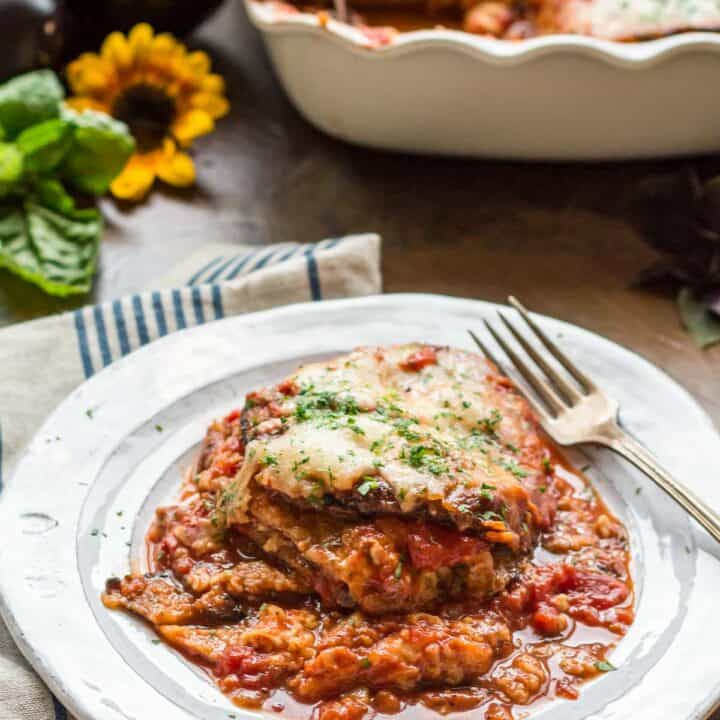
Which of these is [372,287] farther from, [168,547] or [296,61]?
[168,547]

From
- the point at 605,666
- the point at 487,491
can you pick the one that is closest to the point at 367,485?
the point at 487,491

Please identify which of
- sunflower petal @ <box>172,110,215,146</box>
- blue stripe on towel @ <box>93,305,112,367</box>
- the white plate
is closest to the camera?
the white plate

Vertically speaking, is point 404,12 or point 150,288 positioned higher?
point 404,12

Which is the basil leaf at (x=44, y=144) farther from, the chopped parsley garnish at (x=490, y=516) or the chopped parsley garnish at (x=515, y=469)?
the chopped parsley garnish at (x=490, y=516)

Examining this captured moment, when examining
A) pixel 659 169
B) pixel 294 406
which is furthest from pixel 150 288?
pixel 659 169

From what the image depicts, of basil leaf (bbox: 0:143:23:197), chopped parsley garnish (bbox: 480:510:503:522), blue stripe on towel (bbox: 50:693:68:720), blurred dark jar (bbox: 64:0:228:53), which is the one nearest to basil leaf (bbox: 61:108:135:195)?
basil leaf (bbox: 0:143:23:197)

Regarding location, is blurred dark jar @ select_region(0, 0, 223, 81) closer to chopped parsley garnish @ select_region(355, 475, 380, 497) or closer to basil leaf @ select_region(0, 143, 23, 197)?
basil leaf @ select_region(0, 143, 23, 197)
